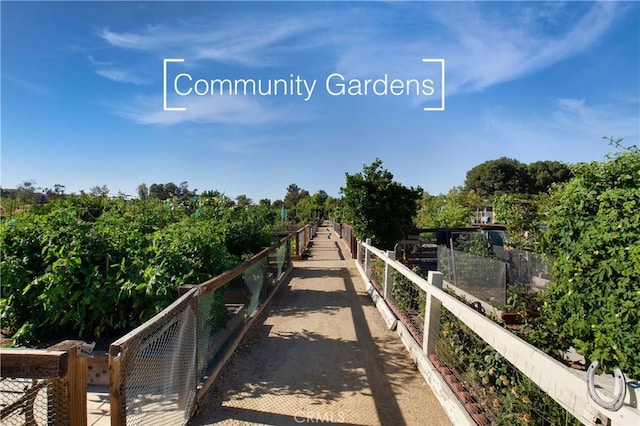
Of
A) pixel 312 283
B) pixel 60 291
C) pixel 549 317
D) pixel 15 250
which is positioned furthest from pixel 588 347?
pixel 312 283

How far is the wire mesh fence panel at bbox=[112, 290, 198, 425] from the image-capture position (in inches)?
72.4

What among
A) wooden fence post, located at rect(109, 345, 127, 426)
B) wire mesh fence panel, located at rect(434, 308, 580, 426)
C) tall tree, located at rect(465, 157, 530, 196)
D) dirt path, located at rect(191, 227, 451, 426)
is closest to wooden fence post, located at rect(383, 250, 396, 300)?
dirt path, located at rect(191, 227, 451, 426)

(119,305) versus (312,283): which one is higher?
(119,305)

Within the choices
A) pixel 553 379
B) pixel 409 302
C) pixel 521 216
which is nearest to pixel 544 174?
pixel 521 216

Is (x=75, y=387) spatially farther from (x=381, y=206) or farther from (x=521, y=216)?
(x=521, y=216)

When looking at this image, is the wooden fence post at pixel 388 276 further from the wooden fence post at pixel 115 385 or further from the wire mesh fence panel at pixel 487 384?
the wooden fence post at pixel 115 385

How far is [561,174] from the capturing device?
55.7 metres

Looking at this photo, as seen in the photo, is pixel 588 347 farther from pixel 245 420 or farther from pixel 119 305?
pixel 119 305

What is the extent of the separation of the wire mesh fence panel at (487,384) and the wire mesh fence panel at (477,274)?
10.1 ft

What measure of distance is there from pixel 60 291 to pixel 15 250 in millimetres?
892

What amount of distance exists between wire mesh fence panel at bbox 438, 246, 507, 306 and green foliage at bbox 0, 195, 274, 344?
454 cm

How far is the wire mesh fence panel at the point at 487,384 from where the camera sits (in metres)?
2.03

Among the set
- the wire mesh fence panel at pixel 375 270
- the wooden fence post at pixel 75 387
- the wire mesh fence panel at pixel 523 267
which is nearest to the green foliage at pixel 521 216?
the wire mesh fence panel at pixel 523 267

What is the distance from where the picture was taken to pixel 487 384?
251cm
